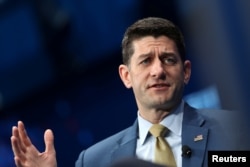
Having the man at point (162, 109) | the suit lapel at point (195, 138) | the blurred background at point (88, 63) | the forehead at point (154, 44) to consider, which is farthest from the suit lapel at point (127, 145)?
the forehead at point (154, 44)

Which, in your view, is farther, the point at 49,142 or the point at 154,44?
the point at 154,44

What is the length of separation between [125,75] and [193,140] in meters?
0.46

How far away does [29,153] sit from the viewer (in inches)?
72.2

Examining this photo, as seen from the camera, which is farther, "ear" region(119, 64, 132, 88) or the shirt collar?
"ear" region(119, 64, 132, 88)

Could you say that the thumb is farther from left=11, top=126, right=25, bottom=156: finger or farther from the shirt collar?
the shirt collar

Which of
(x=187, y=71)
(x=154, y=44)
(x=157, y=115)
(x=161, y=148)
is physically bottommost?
(x=161, y=148)

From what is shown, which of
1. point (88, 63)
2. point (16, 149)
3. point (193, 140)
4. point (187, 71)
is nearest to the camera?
point (16, 149)

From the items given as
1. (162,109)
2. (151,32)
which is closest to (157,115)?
(162,109)

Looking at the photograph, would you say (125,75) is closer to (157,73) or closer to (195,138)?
(157,73)

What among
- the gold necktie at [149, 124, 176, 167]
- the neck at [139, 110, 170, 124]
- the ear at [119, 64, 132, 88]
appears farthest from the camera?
the ear at [119, 64, 132, 88]

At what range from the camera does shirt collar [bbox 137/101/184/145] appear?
7.20ft

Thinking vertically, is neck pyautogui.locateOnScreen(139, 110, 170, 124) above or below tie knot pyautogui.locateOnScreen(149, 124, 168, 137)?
above

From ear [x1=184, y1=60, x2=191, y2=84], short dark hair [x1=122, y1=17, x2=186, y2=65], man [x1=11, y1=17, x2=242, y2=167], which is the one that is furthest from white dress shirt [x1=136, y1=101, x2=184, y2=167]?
short dark hair [x1=122, y1=17, x2=186, y2=65]

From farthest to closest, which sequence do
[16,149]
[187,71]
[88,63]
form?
1. [88,63]
2. [187,71]
3. [16,149]
